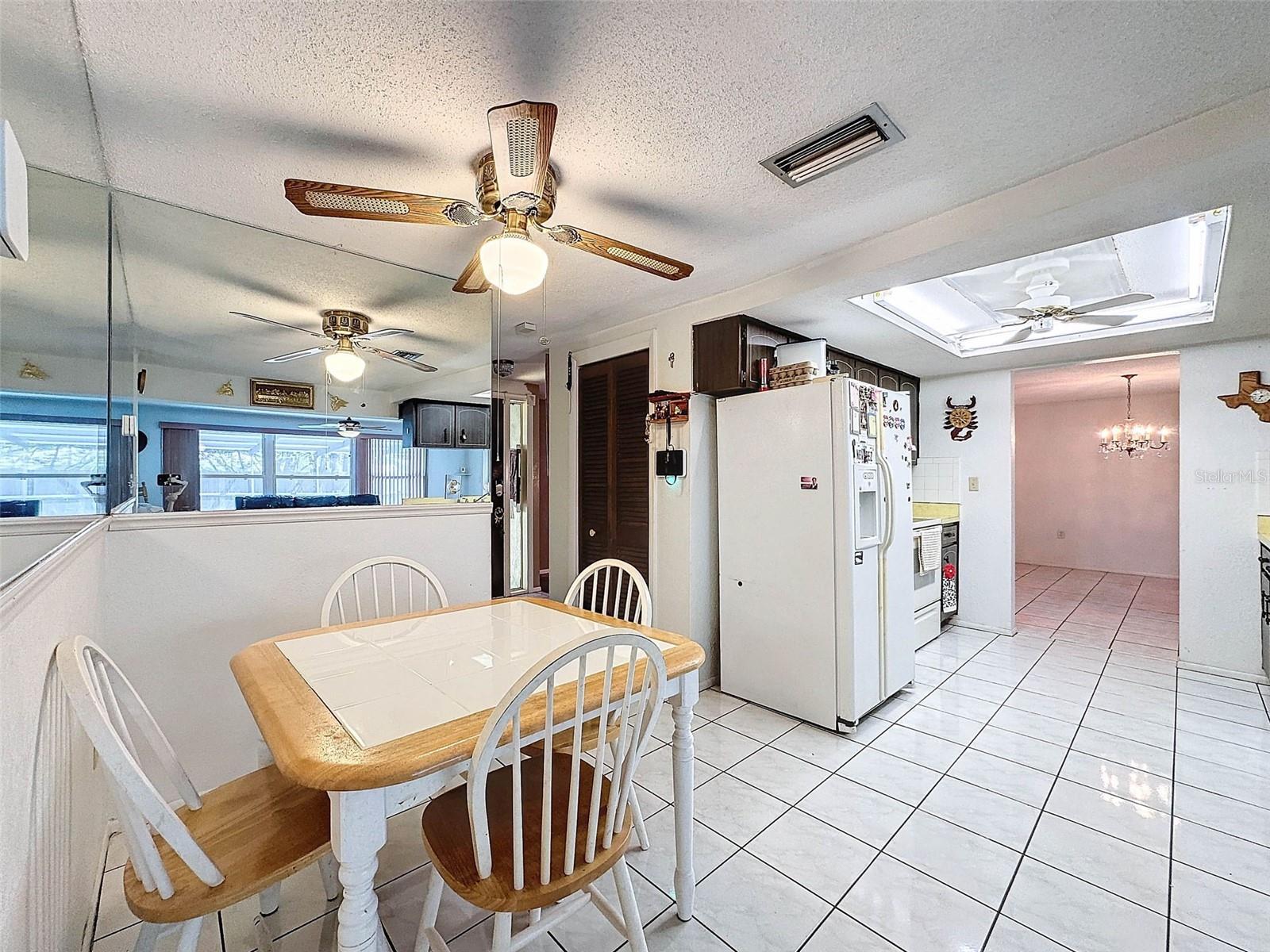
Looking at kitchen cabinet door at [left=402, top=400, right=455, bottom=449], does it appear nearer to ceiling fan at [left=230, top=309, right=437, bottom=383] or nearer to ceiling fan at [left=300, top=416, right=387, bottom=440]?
ceiling fan at [left=300, top=416, right=387, bottom=440]

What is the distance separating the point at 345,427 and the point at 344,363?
300 millimetres

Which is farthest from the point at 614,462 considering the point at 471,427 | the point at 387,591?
the point at 387,591

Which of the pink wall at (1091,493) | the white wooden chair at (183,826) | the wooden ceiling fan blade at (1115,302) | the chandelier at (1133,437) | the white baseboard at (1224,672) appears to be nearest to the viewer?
the white wooden chair at (183,826)

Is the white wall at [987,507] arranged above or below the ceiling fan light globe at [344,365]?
below

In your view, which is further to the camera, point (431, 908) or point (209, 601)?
point (209, 601)

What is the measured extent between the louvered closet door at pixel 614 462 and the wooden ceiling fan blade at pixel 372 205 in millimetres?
2026

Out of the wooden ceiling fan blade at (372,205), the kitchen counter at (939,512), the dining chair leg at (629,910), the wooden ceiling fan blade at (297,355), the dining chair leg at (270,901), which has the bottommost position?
the dining chair leg at (270,901)

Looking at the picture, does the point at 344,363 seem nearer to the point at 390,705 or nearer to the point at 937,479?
the point at 390,705

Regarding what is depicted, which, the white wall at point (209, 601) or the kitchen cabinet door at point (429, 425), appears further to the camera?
the kitchen cabinet door at point (429, 425)

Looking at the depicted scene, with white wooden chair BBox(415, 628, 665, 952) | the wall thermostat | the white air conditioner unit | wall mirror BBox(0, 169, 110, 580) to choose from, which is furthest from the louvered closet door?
the white air conditioner unit

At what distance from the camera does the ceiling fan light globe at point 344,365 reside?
2.46 metres

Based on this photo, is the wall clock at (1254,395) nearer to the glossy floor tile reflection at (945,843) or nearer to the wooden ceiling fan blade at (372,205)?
the glossy floor tile reflection at (945,843)

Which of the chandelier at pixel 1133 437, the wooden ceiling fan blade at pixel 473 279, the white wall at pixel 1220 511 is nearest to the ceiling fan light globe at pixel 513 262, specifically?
the wooden ceiling fan blade at pixel 473 279

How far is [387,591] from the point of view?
2521mm
